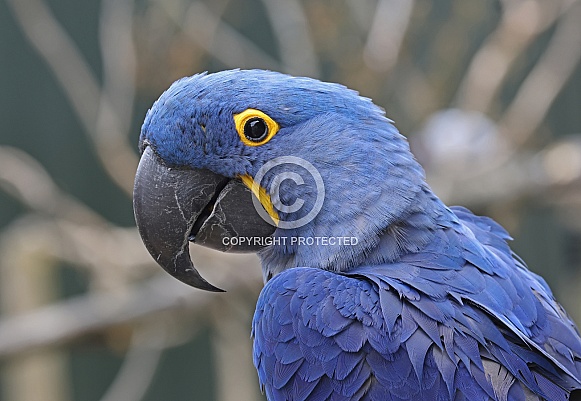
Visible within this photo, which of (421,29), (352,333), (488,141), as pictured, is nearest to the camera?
(352,333)

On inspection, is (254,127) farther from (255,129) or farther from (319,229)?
(319,229)

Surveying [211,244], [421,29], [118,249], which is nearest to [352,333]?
[211,244]

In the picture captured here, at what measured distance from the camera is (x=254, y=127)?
4.27ft

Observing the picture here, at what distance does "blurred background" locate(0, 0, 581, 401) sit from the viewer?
265 centimetres

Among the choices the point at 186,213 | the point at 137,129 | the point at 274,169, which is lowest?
the point at 137,129

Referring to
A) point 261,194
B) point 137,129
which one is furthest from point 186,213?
point 137,129

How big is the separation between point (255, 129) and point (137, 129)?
2.78 m

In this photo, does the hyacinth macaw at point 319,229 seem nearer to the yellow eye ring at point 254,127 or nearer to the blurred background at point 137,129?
the yellow eye ring at point 254,127

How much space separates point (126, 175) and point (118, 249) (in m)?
0.36

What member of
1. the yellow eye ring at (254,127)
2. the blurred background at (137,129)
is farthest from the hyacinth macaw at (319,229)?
the blurred background at (137,129)

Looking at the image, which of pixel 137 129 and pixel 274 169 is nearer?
pixel 274 169

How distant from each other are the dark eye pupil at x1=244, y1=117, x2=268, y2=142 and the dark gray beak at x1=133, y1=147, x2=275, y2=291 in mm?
88

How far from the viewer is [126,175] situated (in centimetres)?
294

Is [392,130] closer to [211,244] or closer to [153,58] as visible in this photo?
[211,244]
